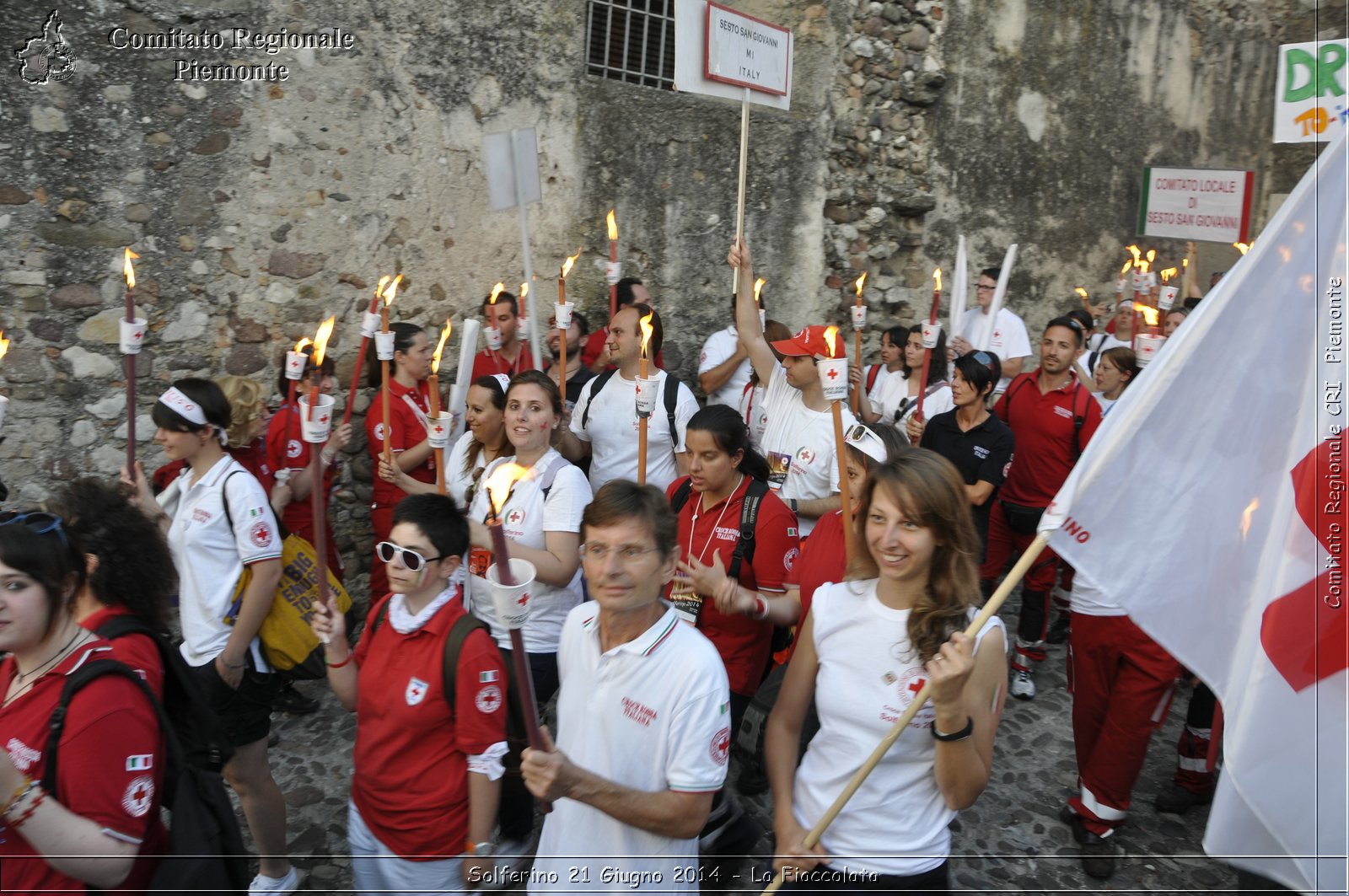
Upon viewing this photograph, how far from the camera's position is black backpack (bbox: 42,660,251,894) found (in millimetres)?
2307

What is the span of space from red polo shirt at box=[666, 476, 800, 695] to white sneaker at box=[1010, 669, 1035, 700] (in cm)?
247

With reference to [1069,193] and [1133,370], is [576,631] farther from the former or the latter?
[1069,193]

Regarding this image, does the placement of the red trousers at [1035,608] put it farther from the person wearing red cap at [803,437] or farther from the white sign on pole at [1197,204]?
the white sign on pole at [1197,204]

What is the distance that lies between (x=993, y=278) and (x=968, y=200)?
7.23 feet

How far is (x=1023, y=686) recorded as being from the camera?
585cm

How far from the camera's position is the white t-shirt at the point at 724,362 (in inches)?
274

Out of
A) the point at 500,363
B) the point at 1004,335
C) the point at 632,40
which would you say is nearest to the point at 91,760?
the point at 500,363

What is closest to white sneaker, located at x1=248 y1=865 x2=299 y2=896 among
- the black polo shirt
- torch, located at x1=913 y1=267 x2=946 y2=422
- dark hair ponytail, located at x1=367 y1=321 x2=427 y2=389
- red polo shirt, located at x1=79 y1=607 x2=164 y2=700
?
red polo shirt, located at x1=79 y1=607 x2=164 y2=700

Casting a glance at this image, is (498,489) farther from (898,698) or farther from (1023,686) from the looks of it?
(1023,686)

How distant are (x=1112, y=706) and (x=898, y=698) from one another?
2.22 meters

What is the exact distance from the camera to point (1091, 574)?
8.98 ft

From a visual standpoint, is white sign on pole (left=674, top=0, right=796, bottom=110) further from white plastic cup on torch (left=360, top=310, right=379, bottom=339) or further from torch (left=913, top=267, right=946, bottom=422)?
white plastic cup on torch (left=360, top=310, right=379, bottom=339)

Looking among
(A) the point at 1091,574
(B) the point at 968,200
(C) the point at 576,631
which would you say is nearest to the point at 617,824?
(C) the point at 576,631

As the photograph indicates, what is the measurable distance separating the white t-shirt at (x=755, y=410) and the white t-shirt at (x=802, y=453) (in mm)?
224
